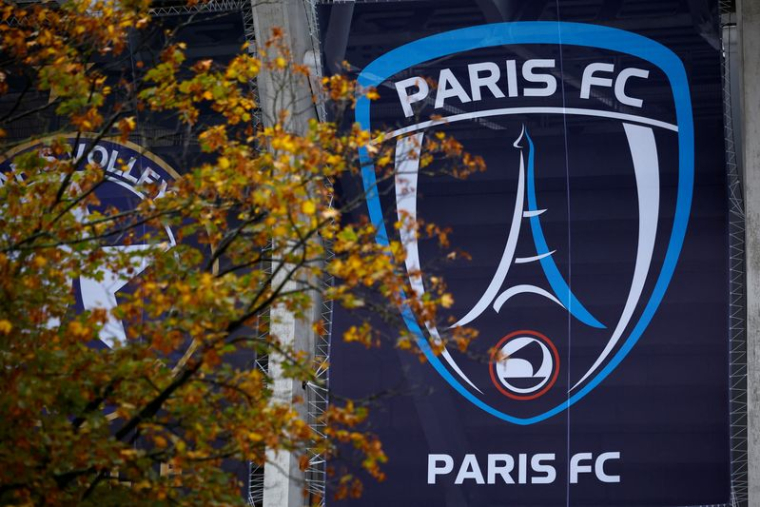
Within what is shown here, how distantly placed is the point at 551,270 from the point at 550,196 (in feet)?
2.59

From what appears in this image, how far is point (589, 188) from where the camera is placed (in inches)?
517

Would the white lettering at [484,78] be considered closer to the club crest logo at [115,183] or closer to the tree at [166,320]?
the club crest logo at [115,183]

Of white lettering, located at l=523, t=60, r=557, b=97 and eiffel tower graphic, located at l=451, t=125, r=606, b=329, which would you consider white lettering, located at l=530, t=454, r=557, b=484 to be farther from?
white lettering, located at l=523, t=60, r=557, b=97

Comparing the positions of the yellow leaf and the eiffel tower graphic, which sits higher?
the eiffel tower graphic

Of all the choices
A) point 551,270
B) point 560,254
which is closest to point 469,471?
point 551,270

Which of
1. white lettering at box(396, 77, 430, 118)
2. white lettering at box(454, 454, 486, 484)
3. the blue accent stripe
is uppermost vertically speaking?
white lettering at box(396, 77, 430, 118)

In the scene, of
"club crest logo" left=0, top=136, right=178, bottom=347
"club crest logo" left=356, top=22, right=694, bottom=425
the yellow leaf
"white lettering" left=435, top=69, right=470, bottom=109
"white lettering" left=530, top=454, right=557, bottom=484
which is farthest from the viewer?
"club crest logo" left=0, top=136, right=178, bottom=347

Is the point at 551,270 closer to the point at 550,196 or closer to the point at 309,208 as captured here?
the point at 550,196

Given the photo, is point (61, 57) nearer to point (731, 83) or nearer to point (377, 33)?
point (377, 33)

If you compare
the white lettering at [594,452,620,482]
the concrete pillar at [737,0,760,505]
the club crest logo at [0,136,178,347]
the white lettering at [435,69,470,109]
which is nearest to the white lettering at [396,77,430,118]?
the white lettering at [435,69,470,109]

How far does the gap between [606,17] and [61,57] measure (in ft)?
23.8

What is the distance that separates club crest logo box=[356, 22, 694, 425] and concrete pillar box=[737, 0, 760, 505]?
70cm

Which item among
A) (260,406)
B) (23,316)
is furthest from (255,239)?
(23,316)

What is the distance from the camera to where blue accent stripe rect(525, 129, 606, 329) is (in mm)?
12875
